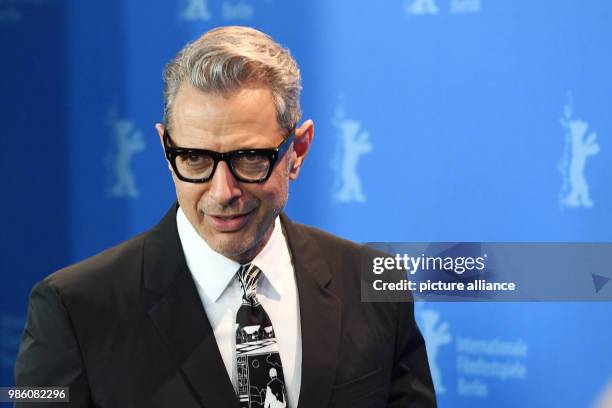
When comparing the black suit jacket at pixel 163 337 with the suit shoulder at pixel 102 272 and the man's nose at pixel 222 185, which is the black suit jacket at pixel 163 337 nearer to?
the suit shoulder at pixel 102 272

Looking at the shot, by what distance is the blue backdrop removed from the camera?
7.41ft

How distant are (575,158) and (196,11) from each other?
104 cm

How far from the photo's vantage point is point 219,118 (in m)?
1.60

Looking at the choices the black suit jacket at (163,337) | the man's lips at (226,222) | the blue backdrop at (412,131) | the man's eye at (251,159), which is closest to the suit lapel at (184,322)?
the black suit jacket at (163,337)

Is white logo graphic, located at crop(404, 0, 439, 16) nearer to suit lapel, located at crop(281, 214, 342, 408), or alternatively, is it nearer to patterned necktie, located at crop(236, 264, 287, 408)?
suit lapel, located at crop(281, 214, 342, 408)

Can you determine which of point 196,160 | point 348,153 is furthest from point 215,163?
point 348,153

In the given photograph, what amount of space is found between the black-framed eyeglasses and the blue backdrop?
2.42ft

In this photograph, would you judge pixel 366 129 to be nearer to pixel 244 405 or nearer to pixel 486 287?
pixel 486 287

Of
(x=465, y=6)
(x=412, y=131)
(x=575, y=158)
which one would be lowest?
(x=575, y=158)

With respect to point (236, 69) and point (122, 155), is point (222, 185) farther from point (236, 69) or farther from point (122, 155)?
point (122, 155)

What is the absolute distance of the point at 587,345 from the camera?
2.33 meters

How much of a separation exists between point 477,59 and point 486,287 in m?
0.58

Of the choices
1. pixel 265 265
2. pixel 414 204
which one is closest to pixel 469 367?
pixel 414 204

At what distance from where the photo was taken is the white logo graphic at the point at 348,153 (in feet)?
7.73
